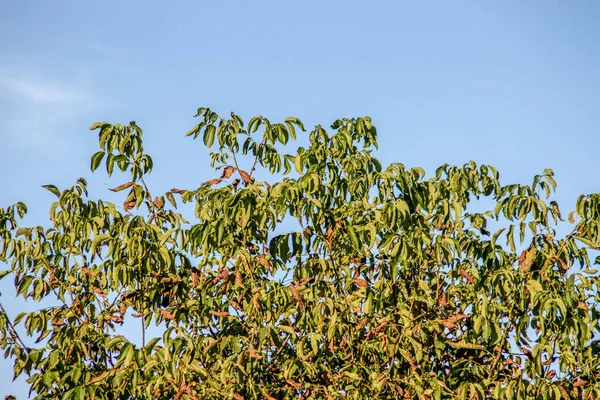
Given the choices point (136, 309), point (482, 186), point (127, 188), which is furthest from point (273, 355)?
point (482, 186)

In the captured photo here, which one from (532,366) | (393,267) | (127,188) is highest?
(127,188)

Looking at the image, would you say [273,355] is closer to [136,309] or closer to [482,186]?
[136,309]

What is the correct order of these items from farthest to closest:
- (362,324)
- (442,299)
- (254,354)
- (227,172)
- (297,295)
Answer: (442,299), (227,172), (362,324), (297,295), (254,354)

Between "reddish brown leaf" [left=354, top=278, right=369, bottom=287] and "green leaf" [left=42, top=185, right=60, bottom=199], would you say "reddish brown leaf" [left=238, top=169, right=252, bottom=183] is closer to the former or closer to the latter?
"reddish brown leaf" [left=354, top=278, right=369, bottom=287]

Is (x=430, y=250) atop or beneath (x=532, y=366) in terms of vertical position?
atop

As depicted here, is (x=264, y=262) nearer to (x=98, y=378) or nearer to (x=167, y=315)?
(x=167, y=315)

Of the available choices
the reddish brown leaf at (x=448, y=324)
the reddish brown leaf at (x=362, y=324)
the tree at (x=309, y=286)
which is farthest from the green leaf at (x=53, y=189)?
the reddish brown leaf at (x=448, y=324)

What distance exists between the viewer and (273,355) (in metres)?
6.05

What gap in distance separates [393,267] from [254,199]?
105cm

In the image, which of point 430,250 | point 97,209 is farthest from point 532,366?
point 97,209

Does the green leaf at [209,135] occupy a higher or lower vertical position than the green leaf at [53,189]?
higher

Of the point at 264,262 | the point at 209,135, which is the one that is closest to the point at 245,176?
the point at 209,135

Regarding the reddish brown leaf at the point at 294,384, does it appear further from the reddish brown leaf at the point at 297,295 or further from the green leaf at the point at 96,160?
the green leaf at the point at 96,160

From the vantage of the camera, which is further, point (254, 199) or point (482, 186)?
point (482, 186)
